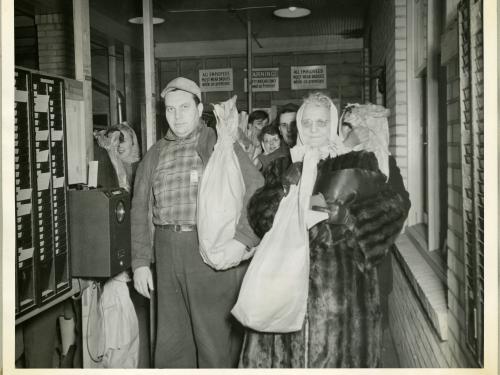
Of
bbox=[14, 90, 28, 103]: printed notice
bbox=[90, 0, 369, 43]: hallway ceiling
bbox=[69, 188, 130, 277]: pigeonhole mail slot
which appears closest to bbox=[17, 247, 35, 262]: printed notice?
bbox=[69, 188, 130, 277]: pigeonhole mail slot

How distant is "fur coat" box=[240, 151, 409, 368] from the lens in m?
1.83

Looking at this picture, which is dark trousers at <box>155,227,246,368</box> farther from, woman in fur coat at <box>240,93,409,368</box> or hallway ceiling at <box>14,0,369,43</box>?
hallway ceiling at <box>14,0,369,43</box>

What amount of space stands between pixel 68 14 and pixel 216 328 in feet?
8.73

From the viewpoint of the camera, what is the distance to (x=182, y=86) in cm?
204

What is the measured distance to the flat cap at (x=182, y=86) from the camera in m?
2.04

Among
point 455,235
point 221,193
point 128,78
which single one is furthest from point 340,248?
point 128,78

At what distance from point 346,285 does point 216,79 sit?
3.54ft

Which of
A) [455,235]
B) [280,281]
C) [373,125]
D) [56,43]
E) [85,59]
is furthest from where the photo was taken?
[56,43]

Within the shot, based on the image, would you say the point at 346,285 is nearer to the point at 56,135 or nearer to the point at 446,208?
the point at 446,208

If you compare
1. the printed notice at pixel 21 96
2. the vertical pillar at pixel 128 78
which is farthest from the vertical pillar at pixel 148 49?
the printed notice at pixel 21 96

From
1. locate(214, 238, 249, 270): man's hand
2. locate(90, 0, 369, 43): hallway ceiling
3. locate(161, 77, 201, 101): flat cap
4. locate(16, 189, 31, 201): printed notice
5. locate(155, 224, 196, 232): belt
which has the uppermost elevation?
locate(90, 0, 369, 43): hallway ceiling

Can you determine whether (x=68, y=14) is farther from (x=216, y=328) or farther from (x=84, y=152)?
(x=216, y=328)

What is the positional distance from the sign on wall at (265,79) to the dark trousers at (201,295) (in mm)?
754

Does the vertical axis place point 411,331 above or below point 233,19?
below
